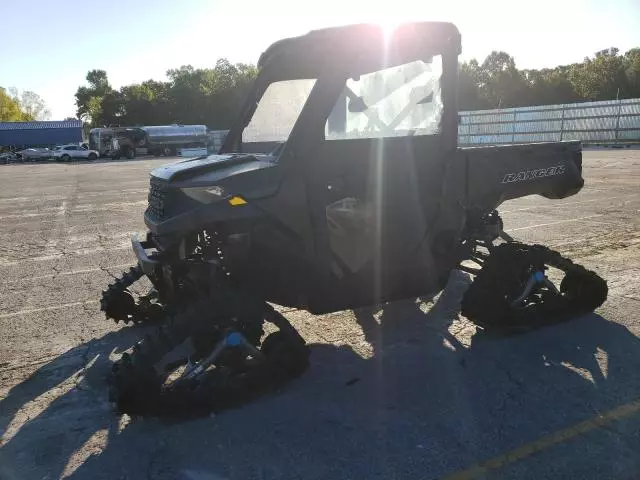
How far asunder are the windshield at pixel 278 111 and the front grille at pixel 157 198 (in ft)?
3.06

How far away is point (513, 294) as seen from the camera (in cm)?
456

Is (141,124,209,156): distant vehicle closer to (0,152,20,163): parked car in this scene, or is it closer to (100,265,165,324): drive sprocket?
(0,152,20,163): parked car

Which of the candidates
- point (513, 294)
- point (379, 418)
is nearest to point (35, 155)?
point (513, 294)

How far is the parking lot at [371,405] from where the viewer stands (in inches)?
115

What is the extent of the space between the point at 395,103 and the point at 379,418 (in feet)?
7.38

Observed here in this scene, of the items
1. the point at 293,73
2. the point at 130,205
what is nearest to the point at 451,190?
the point at 293,73

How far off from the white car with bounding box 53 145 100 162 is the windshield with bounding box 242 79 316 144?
1967 inches

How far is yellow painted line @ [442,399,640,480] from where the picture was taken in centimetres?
283

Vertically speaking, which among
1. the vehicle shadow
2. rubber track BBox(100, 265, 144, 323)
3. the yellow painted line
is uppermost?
rubber track BBox(100, 265, 144, 323)

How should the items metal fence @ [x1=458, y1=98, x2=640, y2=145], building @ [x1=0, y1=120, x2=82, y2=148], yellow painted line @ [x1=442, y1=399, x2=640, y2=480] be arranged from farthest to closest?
building @ [x1=0, y1=120, x2=82, y2=148], metal fence @ [x1=458, y1=98, x2=640, y2=145], yellow painted line @ [x1=442, y1=399, x2=640, y2=480]

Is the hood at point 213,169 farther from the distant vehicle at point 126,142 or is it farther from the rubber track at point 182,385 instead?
the distant vehicle at point 126,142

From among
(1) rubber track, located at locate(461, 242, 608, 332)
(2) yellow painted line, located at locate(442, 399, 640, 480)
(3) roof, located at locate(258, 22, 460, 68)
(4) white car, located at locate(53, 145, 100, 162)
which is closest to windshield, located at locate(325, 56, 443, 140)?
(3) roof, located at locate(258, 22, 460, 68)

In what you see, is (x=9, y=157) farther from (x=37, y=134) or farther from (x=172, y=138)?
(x=172, y=138)

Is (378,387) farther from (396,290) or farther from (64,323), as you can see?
(64,323)
